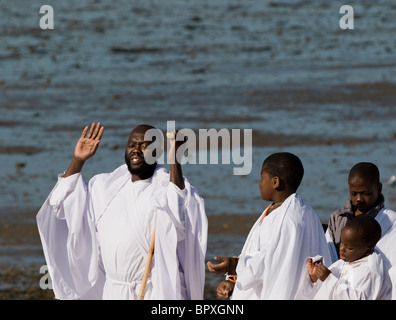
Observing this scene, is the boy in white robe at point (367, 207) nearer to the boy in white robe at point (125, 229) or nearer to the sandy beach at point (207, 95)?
the boy in white robe at point (125, 229)

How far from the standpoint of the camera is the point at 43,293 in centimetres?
1178

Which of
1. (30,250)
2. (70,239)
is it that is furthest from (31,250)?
(70,239)

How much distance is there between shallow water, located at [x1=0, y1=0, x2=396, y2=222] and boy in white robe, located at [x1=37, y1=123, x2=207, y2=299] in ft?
20.8

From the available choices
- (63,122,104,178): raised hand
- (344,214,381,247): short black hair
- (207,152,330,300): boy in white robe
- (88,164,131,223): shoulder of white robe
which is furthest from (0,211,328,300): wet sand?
(344,214,381,247): short black hair

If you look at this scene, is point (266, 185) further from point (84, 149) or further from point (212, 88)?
point (212, 88)

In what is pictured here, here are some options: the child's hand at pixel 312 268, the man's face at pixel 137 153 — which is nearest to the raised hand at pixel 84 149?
the man's face at pixel 137 153

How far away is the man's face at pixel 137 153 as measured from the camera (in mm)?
7816

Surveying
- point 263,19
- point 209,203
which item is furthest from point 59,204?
point 263,19

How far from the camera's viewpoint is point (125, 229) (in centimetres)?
785

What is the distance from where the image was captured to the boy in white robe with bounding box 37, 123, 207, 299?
25.0 ft

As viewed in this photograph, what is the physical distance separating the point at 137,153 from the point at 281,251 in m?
1.48

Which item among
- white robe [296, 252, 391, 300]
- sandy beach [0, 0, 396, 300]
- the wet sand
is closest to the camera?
white robe [296, 252, 391, 300]

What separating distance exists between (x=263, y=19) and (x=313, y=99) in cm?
1185

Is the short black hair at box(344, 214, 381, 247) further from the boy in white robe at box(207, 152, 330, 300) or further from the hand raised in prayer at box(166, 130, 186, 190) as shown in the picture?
the hand raised in prayer at box(166, 130, 186, 190)
